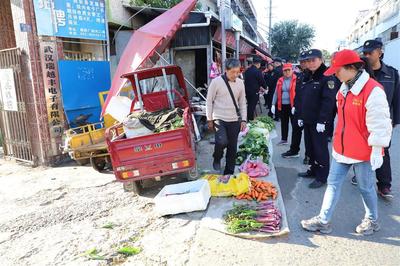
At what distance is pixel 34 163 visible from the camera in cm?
730

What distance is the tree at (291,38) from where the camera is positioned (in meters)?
40.0

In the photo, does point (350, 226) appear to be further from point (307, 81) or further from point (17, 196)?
point (17, 196)

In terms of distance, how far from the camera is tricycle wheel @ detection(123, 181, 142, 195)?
516 cm

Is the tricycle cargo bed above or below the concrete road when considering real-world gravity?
above

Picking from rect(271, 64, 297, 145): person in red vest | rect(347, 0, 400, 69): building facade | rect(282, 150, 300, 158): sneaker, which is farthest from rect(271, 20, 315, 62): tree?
rect(282, 150, 300, 158): sneaker

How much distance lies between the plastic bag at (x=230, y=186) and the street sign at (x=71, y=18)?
514 cm

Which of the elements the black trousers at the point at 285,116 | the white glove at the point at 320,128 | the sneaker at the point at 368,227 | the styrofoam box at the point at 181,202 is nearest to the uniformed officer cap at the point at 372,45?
the white glove at the point at 320,128

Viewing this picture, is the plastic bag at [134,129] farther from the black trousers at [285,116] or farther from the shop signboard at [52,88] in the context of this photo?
the black trousers at [285,116]

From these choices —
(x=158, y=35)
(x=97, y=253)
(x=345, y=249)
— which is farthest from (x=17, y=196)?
(x=345, y=249)

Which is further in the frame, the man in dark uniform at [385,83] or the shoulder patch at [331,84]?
the shoulder patch at [331,84]

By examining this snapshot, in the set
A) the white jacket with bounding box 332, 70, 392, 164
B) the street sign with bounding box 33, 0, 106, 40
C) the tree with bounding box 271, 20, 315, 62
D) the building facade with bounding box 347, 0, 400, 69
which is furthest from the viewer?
the tree with bounding box 271, 20, 315, 62

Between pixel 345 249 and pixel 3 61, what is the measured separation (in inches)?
313

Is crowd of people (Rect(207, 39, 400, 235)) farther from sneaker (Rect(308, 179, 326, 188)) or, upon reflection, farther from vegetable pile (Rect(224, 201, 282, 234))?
vegetable pile (Rect(224, 201, 282, 234))

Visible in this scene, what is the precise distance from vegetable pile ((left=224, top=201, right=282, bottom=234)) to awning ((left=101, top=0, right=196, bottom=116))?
375 cm
